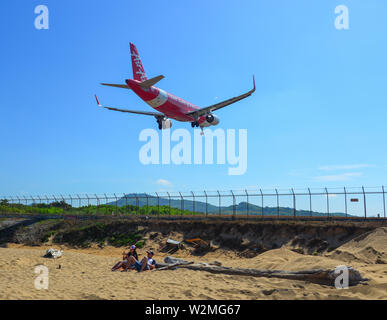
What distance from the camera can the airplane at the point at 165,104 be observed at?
33.9 m

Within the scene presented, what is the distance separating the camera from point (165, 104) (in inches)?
1426

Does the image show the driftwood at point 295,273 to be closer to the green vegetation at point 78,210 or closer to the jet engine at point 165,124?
the jet engine at point 165,124

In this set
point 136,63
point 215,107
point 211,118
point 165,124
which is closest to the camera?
point 215,107

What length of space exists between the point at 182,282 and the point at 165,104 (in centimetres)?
2402

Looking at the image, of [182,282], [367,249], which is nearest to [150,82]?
[367,249]

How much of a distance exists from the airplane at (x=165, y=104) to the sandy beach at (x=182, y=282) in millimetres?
16753

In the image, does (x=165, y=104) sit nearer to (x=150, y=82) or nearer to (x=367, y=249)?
(x=150, y=82)

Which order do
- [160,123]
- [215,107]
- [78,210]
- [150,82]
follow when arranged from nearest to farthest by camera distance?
[150,82] → [215,107] → [160,123] → [78,210]

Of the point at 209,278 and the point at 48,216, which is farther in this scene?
the point at 48,216

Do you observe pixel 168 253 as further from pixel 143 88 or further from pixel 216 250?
pixel 143 88

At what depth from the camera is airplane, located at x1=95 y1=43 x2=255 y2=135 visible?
33906mm
